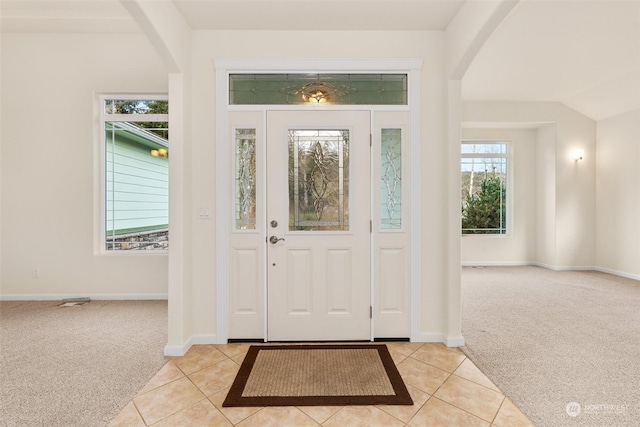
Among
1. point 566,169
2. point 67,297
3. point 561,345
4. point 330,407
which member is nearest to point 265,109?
point 330,407

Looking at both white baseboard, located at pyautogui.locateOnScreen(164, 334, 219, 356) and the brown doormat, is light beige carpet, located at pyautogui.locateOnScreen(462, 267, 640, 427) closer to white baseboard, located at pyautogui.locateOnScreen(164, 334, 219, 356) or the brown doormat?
the brown doormat

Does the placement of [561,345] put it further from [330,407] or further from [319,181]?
[319,181]

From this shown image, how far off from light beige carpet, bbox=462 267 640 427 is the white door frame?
83 centimetres

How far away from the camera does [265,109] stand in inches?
112

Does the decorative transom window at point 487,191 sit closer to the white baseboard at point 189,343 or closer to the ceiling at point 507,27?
the ceiling at point 507,27

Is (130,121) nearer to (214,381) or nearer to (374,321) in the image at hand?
(214,381)

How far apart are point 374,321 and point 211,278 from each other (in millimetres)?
1586

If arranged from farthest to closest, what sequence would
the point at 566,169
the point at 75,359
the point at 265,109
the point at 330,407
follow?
the point at 566,169 → the point at 265,109 → the point at 75,359 → the point at 330,407

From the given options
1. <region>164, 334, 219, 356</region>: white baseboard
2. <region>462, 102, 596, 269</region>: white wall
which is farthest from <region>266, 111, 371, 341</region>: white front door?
<region>462, 102, 596, 269</region>: white wall

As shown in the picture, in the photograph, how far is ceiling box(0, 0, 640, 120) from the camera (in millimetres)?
2557

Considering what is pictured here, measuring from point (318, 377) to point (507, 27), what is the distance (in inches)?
158

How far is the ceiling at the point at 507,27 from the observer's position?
256 cm

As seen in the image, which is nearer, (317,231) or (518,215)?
(317,231)

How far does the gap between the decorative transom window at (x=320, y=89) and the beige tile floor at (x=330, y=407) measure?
2.35 metres
